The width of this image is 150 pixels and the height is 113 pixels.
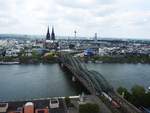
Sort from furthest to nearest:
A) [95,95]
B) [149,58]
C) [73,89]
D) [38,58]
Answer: [149,58]
[38,58]
[73,89]
[95,95]

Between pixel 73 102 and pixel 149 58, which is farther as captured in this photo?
pixel 149 58

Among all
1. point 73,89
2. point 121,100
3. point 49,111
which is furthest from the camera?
point 73,89

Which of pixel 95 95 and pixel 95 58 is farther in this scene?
pixel 95 58

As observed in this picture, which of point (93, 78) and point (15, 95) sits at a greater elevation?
point (93, 78)

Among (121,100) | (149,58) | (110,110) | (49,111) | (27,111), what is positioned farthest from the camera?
(149,58)

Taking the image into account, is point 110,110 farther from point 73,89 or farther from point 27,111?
point 73,89

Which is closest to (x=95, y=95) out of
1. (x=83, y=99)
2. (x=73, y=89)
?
(x=83, y=99)

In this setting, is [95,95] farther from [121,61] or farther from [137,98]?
[121,61]

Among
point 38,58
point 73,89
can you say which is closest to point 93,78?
point 73,89

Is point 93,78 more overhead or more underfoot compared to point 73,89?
more overhead
